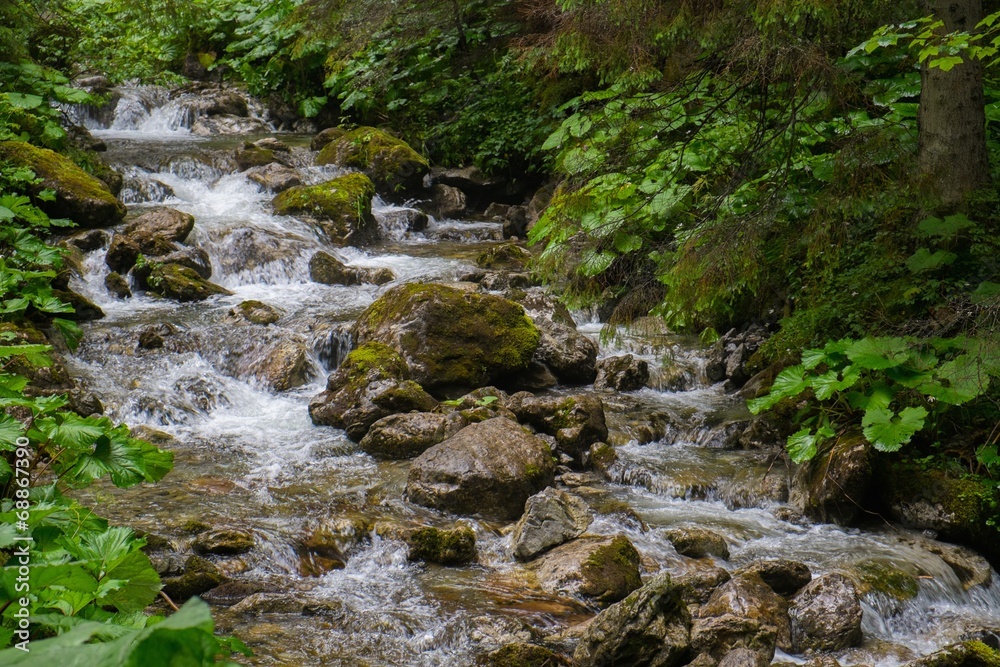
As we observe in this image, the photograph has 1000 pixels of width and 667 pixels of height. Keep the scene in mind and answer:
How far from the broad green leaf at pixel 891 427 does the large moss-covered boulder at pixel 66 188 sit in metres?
10.5

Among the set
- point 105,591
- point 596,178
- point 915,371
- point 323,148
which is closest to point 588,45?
point 596,178

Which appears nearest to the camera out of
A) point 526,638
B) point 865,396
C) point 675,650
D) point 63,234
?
point 675,650

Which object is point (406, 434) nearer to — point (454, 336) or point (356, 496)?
point (356, 496)

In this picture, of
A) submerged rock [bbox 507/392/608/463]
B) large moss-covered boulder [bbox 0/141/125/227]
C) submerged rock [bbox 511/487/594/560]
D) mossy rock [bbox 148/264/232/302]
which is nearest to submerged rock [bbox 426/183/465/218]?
mossy rock [bbox 148/264/232/302]

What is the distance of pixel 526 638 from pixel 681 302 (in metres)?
2.43

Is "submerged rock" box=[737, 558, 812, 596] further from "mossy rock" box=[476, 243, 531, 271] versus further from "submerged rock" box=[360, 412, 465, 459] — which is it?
"mossy rock" box=[476, 243, 531, 271]

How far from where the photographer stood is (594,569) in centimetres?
492

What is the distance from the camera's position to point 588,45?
5840 mm

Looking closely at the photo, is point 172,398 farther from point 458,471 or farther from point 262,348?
point 458,471

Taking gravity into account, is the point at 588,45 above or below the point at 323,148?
above

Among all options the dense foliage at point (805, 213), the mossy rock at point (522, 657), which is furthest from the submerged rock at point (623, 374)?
the mossy rock at point (522, 657)

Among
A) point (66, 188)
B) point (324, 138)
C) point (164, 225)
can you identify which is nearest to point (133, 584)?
point (164, 225)

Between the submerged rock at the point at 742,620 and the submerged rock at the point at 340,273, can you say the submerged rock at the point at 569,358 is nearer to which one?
the submerged rock at the point at 340,273

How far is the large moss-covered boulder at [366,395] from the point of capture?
755cm
